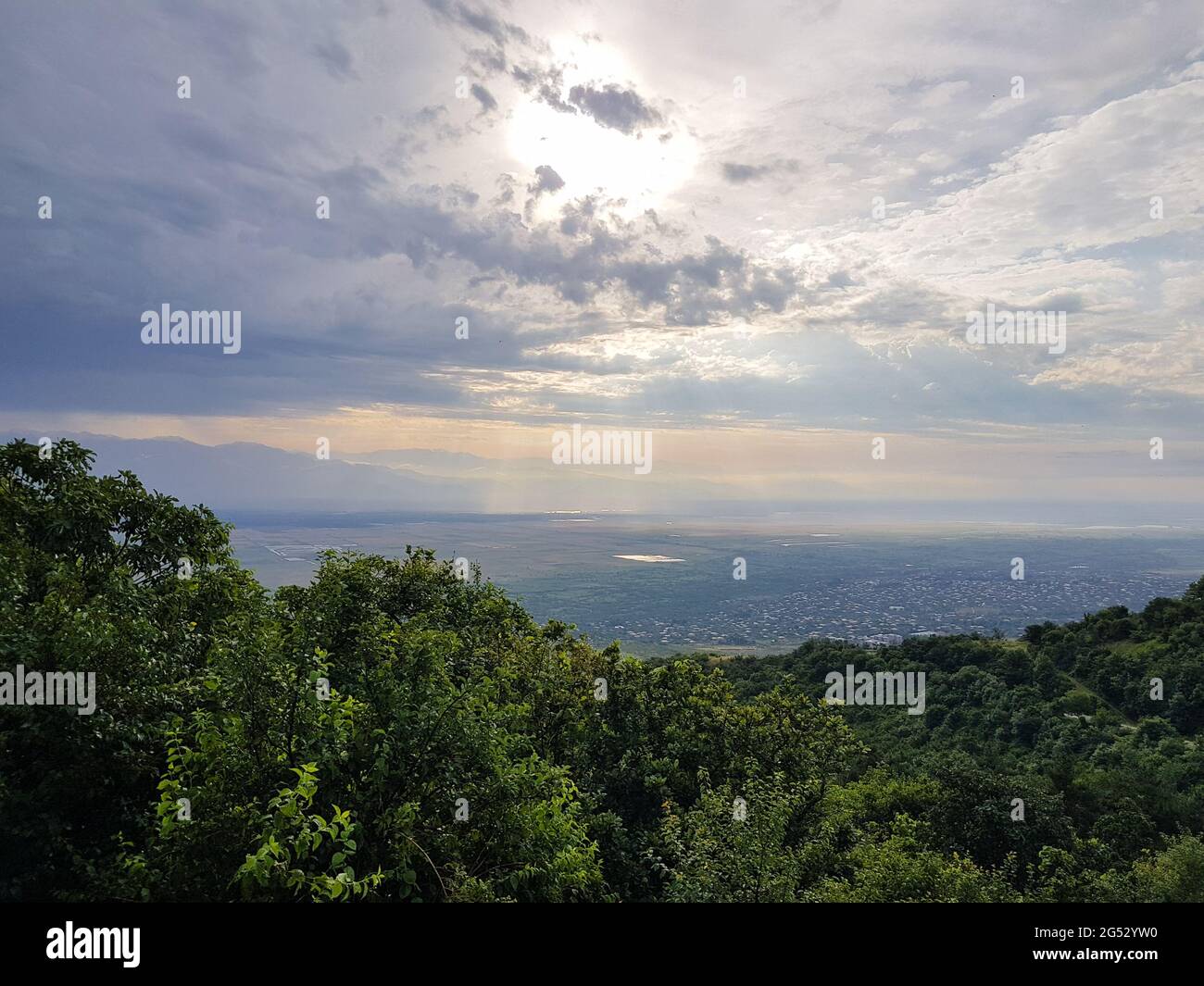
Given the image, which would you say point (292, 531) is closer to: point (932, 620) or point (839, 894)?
point (932, 620)

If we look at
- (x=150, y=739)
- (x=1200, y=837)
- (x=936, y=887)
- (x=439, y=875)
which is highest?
(x=150, y=739)

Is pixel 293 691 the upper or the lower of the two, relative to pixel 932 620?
upper

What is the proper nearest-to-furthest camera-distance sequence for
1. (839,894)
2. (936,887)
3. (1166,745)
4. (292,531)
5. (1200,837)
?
1. (839,894)
2. (936,887)
3. (1200,837)
4. (1166,745)
5. (292,531)
